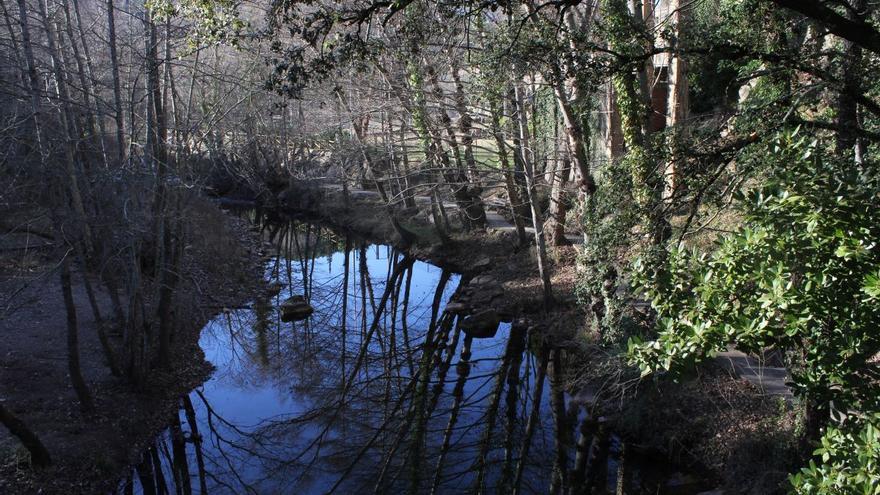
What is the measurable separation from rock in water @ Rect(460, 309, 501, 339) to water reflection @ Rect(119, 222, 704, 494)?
193 mm

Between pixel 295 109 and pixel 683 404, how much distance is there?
1787cm

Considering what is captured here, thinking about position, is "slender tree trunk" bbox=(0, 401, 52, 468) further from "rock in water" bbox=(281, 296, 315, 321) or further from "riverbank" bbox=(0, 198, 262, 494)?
"rock in water" bbox=(281, 296, 315, 321)

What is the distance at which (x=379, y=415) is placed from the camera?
541 inches

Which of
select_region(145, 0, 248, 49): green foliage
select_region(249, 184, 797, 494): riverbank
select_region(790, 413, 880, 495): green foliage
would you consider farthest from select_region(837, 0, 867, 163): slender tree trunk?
select_region(145, 0, 248, 49): green foliage

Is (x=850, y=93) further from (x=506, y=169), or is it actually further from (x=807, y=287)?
(x=506, y=169)

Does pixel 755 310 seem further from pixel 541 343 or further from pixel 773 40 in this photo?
pixel 541 343

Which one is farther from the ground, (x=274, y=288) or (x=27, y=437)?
(x=27, y=437)

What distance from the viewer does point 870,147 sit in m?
8.88

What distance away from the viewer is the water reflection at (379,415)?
11.4m

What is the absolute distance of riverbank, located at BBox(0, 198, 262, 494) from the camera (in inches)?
405

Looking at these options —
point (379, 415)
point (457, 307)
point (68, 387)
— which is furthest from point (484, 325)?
point (68, 387)

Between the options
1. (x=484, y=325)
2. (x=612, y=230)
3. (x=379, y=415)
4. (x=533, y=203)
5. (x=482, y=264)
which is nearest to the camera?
(x=612, y=230)

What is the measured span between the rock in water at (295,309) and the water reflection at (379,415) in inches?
11.9

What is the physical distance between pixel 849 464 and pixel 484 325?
45.1 ft
